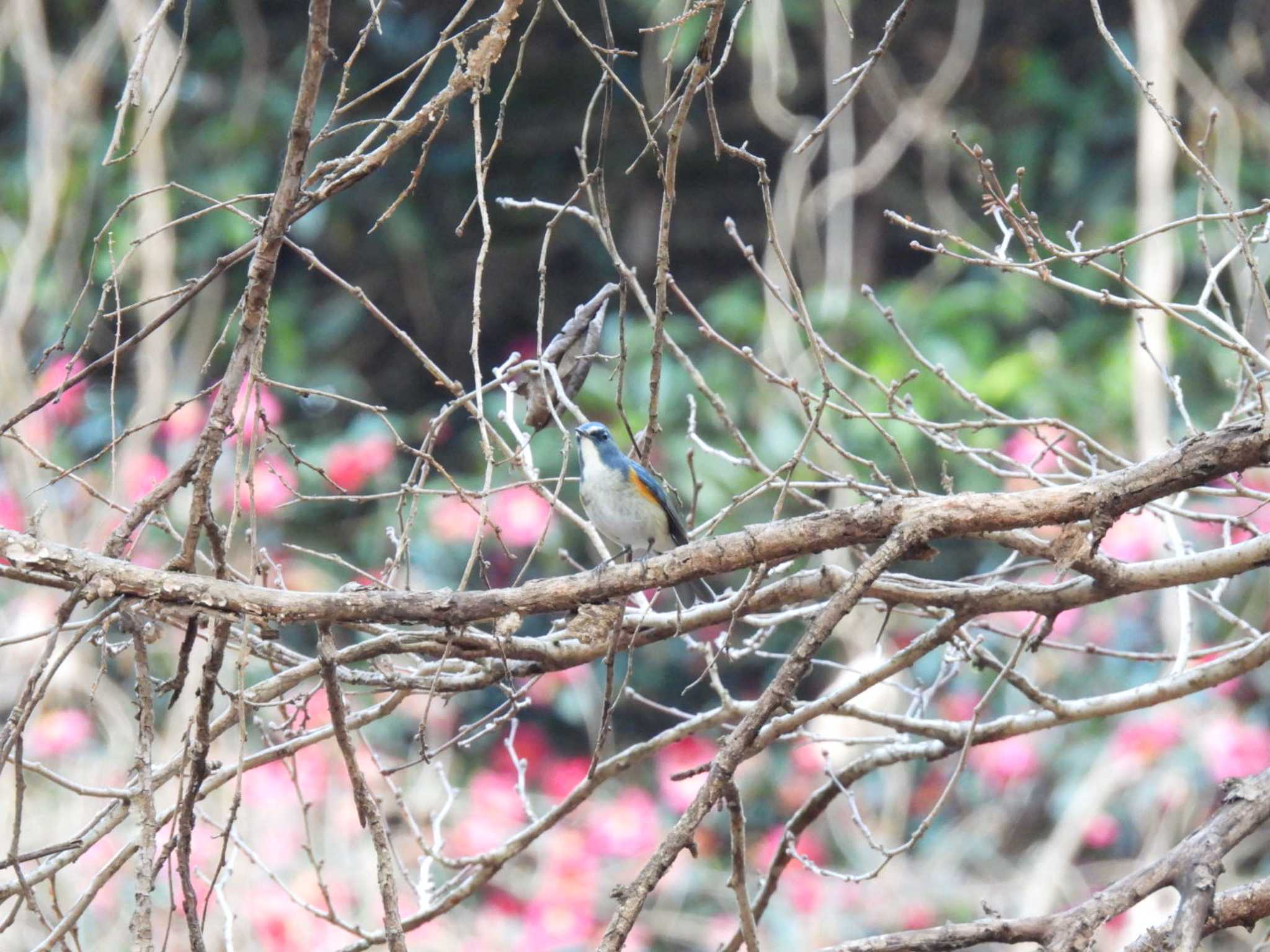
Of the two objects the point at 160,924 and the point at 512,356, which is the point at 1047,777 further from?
the point at 512,356

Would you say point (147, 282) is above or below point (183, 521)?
above

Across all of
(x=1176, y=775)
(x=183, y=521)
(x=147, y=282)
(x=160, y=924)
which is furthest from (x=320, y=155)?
(x=1176, y=775)

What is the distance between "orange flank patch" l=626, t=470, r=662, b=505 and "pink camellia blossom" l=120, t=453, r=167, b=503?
7.66 feet

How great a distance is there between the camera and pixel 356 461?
20.3ft

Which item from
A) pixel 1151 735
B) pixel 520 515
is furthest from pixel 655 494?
pixel 1151 735

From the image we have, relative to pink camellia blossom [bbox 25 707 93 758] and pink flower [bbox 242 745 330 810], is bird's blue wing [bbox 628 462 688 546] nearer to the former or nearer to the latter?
pink flower [bbox 242 745 330 810]

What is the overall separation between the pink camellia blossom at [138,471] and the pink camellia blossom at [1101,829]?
4231 mm

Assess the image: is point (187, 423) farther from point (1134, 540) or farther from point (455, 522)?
point (1134, 540)

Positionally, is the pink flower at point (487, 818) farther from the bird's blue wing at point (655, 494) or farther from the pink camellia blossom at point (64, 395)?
the pink camellia blossom at point (64, 395)

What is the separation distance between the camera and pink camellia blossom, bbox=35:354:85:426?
19.2 ft

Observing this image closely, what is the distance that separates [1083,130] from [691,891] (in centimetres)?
453

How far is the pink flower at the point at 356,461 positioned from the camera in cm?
615

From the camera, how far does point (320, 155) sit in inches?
282

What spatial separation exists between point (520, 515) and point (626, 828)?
1466 mm
